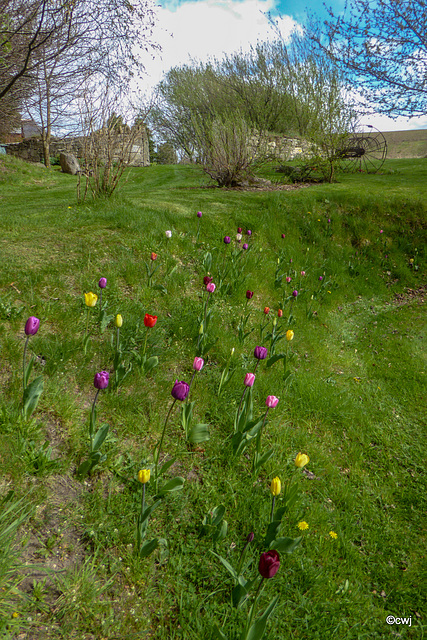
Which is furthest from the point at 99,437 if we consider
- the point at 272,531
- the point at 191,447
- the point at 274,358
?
the point at 274,358

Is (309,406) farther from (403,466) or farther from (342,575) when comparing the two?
(342,575)

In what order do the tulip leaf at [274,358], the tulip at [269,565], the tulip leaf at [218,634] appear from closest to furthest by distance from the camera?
1. the tulip at [269,565]
2. the tulip leaf at [218,634]
3. the tulip leaf at [274,358]

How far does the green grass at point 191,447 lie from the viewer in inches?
64.6

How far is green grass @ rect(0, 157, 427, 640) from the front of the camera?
1642 mm

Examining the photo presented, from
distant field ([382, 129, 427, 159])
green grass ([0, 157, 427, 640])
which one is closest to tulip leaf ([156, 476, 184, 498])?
green grass ([0, 157, 427, 640])

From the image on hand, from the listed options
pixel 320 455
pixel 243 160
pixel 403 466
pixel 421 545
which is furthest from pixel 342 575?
pixel 243 160

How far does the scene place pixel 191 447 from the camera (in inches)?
97.3

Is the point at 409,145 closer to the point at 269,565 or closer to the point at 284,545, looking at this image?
the point at 284,545

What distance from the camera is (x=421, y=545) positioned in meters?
2.34

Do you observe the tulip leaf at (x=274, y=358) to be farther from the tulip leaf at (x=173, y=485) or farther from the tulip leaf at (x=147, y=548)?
the tulip leaf at (x=147, y=548)

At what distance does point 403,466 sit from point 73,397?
2.68 metres

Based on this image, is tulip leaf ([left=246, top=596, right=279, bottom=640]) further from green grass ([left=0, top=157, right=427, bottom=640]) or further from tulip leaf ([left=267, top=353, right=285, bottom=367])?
tulip leaf ([left=267, top=353, right=285, bottom=367])

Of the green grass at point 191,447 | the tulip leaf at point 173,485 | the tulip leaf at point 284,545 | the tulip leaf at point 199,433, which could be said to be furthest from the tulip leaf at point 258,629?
the tulip leaf at point 199,433

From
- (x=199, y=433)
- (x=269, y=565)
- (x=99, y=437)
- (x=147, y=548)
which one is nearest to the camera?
(x=269, y=565)
